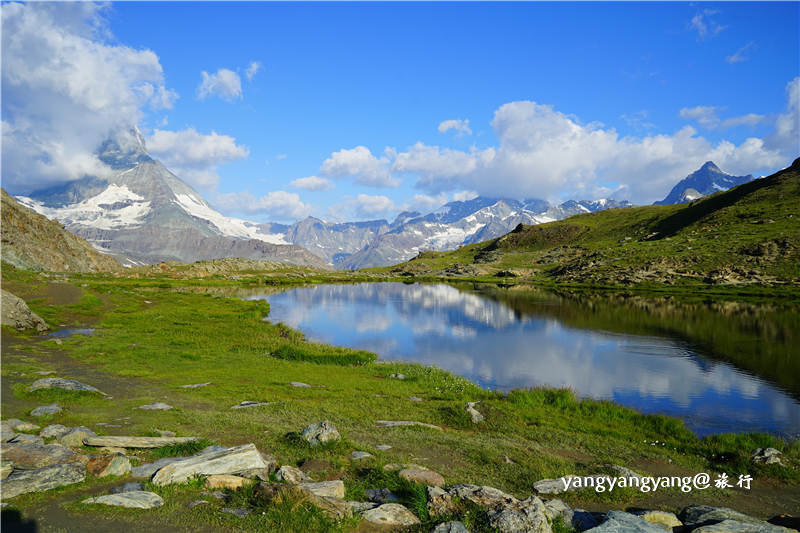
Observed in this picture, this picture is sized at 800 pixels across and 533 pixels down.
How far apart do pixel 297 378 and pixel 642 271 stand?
162 metres

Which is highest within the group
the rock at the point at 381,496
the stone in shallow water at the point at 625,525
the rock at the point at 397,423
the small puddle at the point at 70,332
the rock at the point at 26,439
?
the rock at the point at 26,439

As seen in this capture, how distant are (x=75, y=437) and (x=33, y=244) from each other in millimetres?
171470

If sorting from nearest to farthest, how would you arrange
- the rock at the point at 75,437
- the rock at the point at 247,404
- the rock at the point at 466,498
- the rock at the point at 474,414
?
Answer: the rock at the point at 466,498
the rock at the point at 75,437
the rock at the point at 247,404
the rock at the point at 474,414

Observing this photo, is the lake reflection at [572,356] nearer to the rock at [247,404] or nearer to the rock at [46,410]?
the rock at [247,404]

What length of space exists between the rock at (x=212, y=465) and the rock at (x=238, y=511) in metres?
2.16

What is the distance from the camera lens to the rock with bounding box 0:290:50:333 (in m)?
42.7

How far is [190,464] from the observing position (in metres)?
13.6

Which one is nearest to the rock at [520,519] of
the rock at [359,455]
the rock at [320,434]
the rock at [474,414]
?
the rock at [359,455]

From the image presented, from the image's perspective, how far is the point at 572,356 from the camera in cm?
5388

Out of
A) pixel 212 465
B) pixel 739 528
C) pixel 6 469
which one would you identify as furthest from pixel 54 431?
pixel 739 528

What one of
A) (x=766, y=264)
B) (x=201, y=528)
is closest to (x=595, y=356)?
(x=201, y=528)

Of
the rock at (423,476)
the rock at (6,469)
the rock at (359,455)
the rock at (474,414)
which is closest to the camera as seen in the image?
the rock at (6,469)

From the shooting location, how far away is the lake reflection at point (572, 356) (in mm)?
34219

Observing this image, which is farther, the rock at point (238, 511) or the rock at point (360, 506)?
the rock at point (360, 506)
